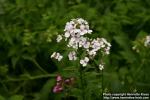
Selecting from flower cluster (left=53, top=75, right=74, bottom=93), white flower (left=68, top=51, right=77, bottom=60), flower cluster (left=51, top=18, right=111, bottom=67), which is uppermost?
flower cluster (left=51, top=18, right=111, bottom=67)

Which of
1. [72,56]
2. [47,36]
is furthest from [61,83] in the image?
[47,36]

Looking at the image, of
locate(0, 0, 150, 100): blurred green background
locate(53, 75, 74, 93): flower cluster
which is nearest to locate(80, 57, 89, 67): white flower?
locate(53, 75, 74, 93): flower cluster

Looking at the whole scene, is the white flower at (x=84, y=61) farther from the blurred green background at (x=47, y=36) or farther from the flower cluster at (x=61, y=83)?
the blurred green background at (x=47, y=36)

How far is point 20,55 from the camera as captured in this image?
4.26 meters

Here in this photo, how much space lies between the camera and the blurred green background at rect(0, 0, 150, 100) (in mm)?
4059

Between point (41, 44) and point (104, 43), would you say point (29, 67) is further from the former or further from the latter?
point (104, 43)

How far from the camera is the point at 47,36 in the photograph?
4047 millimetres

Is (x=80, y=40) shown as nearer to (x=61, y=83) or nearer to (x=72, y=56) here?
(x=72, y=56)

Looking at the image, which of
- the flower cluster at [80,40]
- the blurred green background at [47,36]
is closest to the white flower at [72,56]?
the flower cluster at [80,40]

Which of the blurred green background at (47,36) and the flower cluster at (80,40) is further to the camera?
the blurred green background at (47,36)

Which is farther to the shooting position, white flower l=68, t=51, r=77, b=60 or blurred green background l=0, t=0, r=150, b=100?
blurred green background l=0, t=0, r=150, b=100

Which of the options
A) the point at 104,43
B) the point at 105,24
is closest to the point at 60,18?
the point at 105,24

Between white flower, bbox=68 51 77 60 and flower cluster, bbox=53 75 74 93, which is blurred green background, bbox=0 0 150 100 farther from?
white flower, bbox=68 51 77 60

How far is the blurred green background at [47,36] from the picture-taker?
13.3ft
